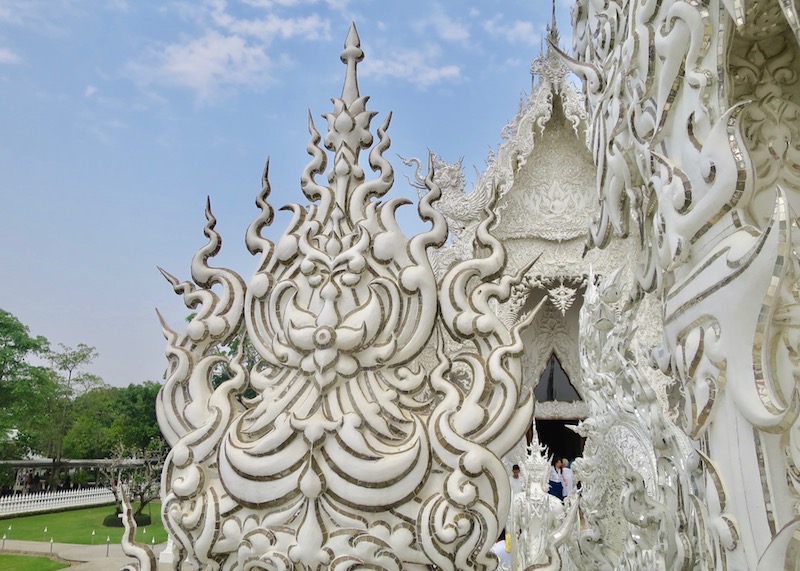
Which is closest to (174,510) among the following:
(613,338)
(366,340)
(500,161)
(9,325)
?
(366,340)

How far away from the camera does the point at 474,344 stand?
160cm

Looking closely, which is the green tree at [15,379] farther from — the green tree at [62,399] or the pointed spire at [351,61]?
the pointed spire at [351,61]

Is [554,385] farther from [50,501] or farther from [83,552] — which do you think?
[50,501]

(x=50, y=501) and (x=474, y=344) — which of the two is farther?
(x=50, y=501)

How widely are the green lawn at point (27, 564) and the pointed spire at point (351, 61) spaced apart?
26.5 ft

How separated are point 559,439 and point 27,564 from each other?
977cm

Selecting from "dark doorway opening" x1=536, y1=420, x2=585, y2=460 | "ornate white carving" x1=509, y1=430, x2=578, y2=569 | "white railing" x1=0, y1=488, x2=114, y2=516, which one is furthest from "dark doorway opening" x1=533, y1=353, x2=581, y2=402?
"white railing" x1=0, y1=488, x2=114, y2=516

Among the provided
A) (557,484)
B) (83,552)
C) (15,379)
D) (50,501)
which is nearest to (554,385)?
(557,484)

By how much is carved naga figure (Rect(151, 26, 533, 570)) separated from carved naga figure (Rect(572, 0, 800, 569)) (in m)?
0.43

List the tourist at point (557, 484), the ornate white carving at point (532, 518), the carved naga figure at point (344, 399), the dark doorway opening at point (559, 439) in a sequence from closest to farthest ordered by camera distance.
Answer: the carved naga figure at point (344, 399) → the ornate white carving at point (532, 518) → the tourist at point (557, 484) → the dark doorway opening at point (559, 439)

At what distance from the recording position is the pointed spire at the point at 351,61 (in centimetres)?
189

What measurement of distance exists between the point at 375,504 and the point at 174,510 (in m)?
0.51

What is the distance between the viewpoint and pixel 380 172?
70.8 inches

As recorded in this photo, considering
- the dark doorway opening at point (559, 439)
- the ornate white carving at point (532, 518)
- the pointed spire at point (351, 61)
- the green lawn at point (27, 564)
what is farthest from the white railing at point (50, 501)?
the pointed spire at point (351, 61)
